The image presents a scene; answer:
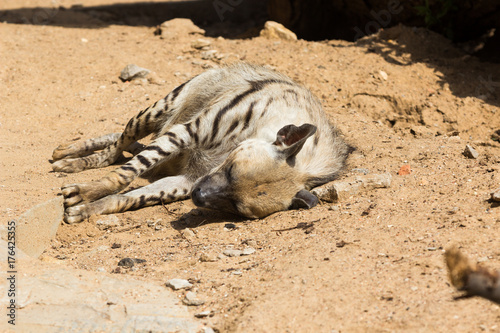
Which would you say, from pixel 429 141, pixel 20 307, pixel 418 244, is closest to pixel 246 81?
pixel 429 141

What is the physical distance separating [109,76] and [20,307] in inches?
178

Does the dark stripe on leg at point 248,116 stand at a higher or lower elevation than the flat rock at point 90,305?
higher

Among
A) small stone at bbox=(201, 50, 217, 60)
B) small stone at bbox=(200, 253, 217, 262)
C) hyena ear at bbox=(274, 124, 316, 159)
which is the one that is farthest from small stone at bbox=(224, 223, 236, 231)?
small stone at bbox=(201, 50, 217, 60)

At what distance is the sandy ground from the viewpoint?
2.84 metres

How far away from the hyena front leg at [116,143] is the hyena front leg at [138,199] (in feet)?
2.49

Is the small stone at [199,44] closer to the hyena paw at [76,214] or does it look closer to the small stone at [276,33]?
the small stone at [276,33]

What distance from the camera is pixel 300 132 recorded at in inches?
172

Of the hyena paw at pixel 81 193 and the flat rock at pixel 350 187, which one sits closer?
the flat rock at pixel 350 187

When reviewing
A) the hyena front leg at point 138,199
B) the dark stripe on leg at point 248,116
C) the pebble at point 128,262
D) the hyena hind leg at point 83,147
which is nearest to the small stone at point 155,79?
the hyena hind leg at point 83,147

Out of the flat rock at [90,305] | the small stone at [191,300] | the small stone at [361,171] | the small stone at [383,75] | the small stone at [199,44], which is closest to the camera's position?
the flat rock at [90,305]

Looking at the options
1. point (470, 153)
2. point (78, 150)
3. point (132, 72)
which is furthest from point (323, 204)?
point (132, 72)

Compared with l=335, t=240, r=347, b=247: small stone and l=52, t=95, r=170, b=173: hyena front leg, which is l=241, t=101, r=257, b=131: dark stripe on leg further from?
l=335, t=240, r=347, b=247: small stone

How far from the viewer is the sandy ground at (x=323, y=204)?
112 inches

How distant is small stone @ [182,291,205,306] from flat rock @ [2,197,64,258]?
1.26m
